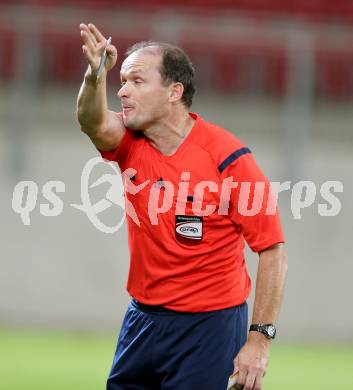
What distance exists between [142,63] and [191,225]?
81cm

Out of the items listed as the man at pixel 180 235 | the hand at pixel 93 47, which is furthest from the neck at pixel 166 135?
the hand at pixel 93 47

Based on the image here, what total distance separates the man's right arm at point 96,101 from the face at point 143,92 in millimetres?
88

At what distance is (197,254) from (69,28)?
7.08 m

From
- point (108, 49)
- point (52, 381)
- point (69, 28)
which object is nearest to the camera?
point (108, 49)

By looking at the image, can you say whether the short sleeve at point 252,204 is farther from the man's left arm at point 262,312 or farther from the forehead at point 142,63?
the forehead at point 142,63

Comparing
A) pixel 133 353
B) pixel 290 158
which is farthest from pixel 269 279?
pixel 290 158

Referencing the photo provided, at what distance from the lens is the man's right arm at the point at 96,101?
467cm

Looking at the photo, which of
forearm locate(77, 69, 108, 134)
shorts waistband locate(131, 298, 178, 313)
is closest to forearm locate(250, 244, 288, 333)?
shorts waistband locate(131, 298, 178, 313)

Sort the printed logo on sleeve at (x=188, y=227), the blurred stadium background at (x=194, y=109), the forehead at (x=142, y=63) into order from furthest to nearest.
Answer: the blurred stadium background at (x=194, y=109), the forehead at (x=142, y=63), the printed logo on sleeve at (x=188, y=227)

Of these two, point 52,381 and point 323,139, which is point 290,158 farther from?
point 52,381

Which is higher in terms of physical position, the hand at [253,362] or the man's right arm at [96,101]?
the man's right arm at [96,101]

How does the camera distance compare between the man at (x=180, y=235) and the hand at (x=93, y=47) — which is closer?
the hand at (x=93, y=47)

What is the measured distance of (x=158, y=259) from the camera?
500 centimetres

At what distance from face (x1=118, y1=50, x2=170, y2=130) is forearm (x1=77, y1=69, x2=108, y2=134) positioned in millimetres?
181
